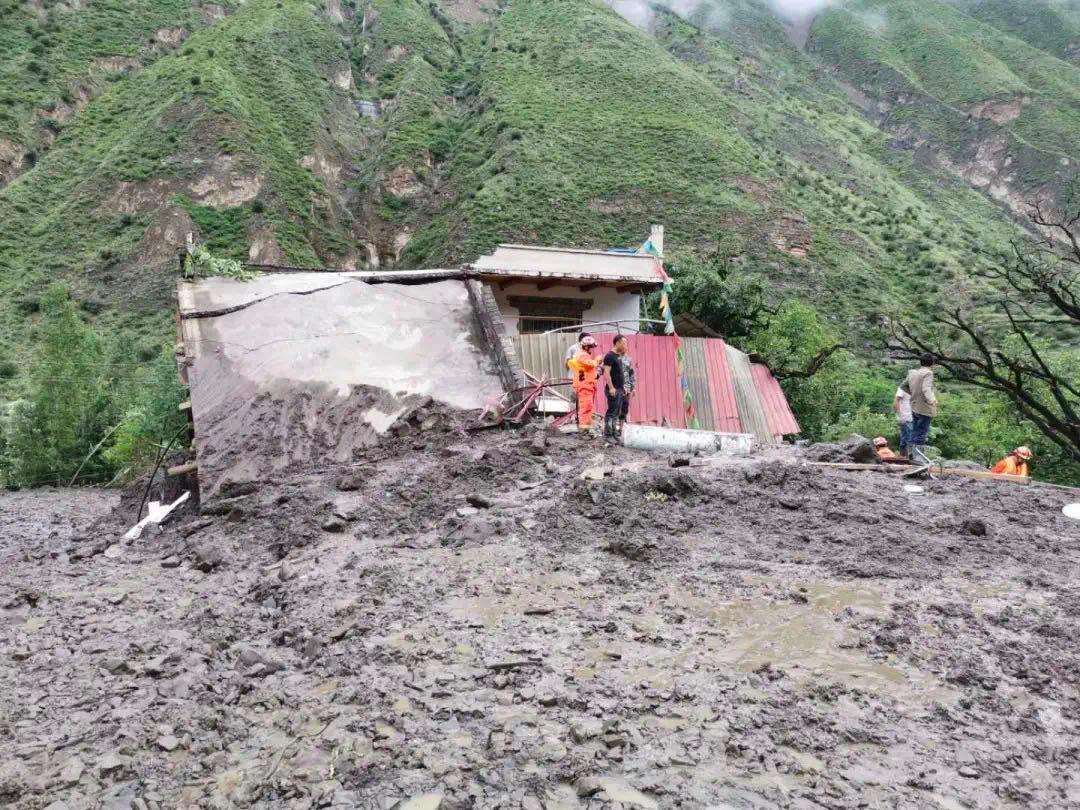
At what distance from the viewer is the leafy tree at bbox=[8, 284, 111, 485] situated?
24469mm

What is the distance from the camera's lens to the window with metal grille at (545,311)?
16.7 meters

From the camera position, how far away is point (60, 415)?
2481cm

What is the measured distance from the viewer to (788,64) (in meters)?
92.1

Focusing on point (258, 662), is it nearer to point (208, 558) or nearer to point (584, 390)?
point (208, 558)

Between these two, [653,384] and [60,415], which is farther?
[60,415]

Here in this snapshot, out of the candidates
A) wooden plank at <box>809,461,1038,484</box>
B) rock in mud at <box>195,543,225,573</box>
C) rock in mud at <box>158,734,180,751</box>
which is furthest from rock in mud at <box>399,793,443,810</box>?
wooden plank at <box>809,461,1038,484</box>

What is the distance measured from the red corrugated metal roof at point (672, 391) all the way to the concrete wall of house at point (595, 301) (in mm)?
3156

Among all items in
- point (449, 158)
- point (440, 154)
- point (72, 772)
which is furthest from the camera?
point (440, 154)

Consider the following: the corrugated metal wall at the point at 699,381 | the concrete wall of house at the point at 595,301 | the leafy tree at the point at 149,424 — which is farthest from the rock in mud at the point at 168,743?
the leafy tree at the point at 149,424

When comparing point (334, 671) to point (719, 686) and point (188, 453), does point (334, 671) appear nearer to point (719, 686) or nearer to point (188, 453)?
point (719, 686)

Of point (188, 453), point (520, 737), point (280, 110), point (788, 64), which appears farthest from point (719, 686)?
point (788, 64)

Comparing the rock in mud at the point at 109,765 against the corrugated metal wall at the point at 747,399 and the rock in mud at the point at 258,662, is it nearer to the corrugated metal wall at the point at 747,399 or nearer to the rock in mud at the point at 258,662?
the rock in mud at the point at 258,662

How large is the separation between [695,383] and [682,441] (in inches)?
166

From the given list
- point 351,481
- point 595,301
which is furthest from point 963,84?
point 351,481
